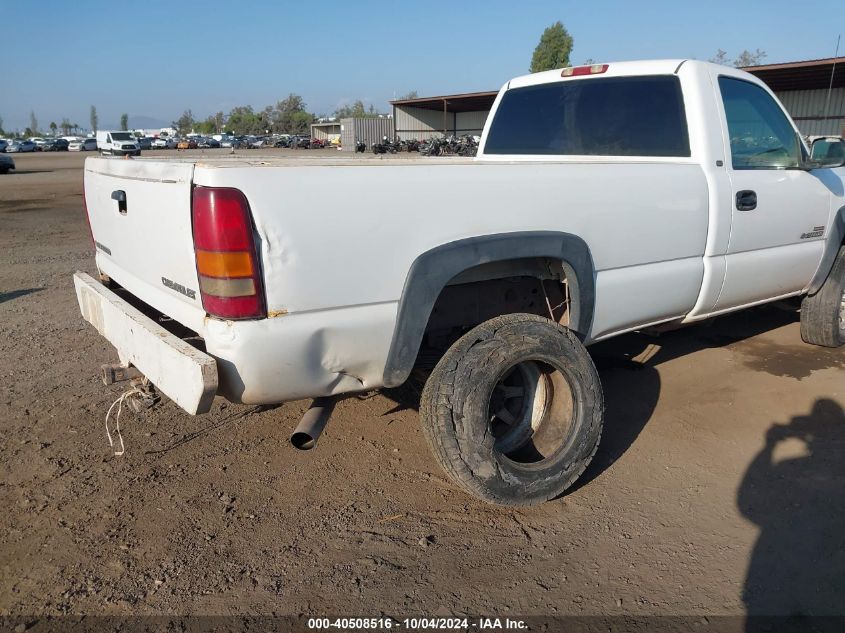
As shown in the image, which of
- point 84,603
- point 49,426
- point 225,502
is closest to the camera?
point 84,603

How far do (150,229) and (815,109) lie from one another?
3345 centimetres

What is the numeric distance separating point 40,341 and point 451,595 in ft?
14.2

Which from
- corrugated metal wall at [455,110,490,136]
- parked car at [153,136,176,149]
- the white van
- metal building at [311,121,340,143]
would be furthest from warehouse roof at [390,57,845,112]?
parked car at [153,136,176,149]

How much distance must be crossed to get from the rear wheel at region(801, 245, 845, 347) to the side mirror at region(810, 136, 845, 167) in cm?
90

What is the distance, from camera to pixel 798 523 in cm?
309

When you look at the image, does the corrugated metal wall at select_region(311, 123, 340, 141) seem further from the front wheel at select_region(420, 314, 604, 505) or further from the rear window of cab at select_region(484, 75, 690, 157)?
the front wheel at select_region(420, 314, 604, 505)

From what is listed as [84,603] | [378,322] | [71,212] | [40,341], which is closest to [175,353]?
[378,322]

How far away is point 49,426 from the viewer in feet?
13.1

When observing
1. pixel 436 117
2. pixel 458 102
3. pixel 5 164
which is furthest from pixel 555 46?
pixel 5 164

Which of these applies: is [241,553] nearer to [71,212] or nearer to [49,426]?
[49,426]

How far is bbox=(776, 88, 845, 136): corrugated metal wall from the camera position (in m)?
29.2

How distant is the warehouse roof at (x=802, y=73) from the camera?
23.1 m

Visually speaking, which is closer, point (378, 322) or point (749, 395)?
point (378, 322)

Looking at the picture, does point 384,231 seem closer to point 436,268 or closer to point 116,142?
point 436,268
